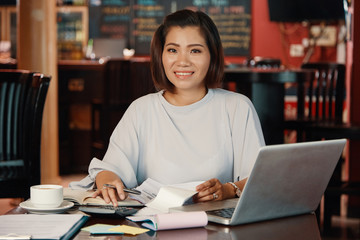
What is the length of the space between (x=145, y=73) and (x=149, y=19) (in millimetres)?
3768

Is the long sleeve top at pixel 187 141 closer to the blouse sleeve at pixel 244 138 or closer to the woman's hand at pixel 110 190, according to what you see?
the blouse sleeve at pixel 244 138

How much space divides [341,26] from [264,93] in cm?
394

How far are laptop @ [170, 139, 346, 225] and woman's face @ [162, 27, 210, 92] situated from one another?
569mm

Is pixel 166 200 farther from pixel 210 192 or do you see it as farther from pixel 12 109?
pixel 12 109

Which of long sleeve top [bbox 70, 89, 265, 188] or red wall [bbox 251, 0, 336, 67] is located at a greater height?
red wall [bbox 251, 0, 336, 67]

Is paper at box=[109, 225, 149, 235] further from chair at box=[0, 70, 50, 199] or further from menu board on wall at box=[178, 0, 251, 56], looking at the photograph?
menu board on wall at box=[178, 0, 251, 56]

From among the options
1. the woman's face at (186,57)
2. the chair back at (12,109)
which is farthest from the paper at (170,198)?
the chair back at (12,109)

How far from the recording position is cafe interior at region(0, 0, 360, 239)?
386 centimetres

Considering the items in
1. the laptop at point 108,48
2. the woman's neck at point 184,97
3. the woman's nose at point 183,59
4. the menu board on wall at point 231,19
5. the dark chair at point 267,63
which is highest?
the menu board on wall at point 231,19

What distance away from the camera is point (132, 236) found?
123 centimetres

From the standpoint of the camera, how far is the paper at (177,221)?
4.15ft

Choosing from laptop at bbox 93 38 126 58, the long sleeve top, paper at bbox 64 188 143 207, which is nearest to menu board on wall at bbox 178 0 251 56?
laptop at bbox 93 38 126 58

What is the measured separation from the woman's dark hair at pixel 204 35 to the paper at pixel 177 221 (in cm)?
79

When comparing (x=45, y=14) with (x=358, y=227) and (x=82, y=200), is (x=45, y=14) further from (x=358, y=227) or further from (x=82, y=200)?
(x=82, y=200)
